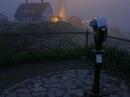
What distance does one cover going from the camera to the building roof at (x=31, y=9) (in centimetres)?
5352

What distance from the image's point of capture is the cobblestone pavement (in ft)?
21.6

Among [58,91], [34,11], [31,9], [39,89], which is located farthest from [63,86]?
[31,9]

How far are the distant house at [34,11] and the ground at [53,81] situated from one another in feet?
144

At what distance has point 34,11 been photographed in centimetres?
5350

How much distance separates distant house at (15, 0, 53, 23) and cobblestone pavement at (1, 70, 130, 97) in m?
44.7

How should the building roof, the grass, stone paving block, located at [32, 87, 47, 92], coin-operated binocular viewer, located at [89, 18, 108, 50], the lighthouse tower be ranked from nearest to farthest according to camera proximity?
coin-operated binocular viewer, located at [89, 18, 108, 50]
stone paving block, located at [32, 87, 47, 92]
the grass
the building roof
the lighthouse tower

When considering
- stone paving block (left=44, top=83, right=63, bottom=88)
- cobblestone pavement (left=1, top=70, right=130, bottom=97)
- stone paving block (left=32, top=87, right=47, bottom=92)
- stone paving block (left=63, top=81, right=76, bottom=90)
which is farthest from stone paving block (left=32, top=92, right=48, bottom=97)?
stone paving block (left=63, top=81, right=76, bottom=90)

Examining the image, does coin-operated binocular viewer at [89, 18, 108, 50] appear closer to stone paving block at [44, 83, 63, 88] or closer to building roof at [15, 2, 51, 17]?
stone paving block at [44, 83, 63, 88]

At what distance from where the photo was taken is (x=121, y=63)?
27.7 feet

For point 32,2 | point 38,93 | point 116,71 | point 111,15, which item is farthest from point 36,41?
point 111,15

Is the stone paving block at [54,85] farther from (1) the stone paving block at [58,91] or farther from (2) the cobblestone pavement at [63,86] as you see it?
(1) the stone paving block at [58,91]

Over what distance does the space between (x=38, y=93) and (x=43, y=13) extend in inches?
1861

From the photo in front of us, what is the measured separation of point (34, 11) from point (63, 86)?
47255mm

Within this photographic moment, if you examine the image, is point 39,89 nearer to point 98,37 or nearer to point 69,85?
point 69,85
